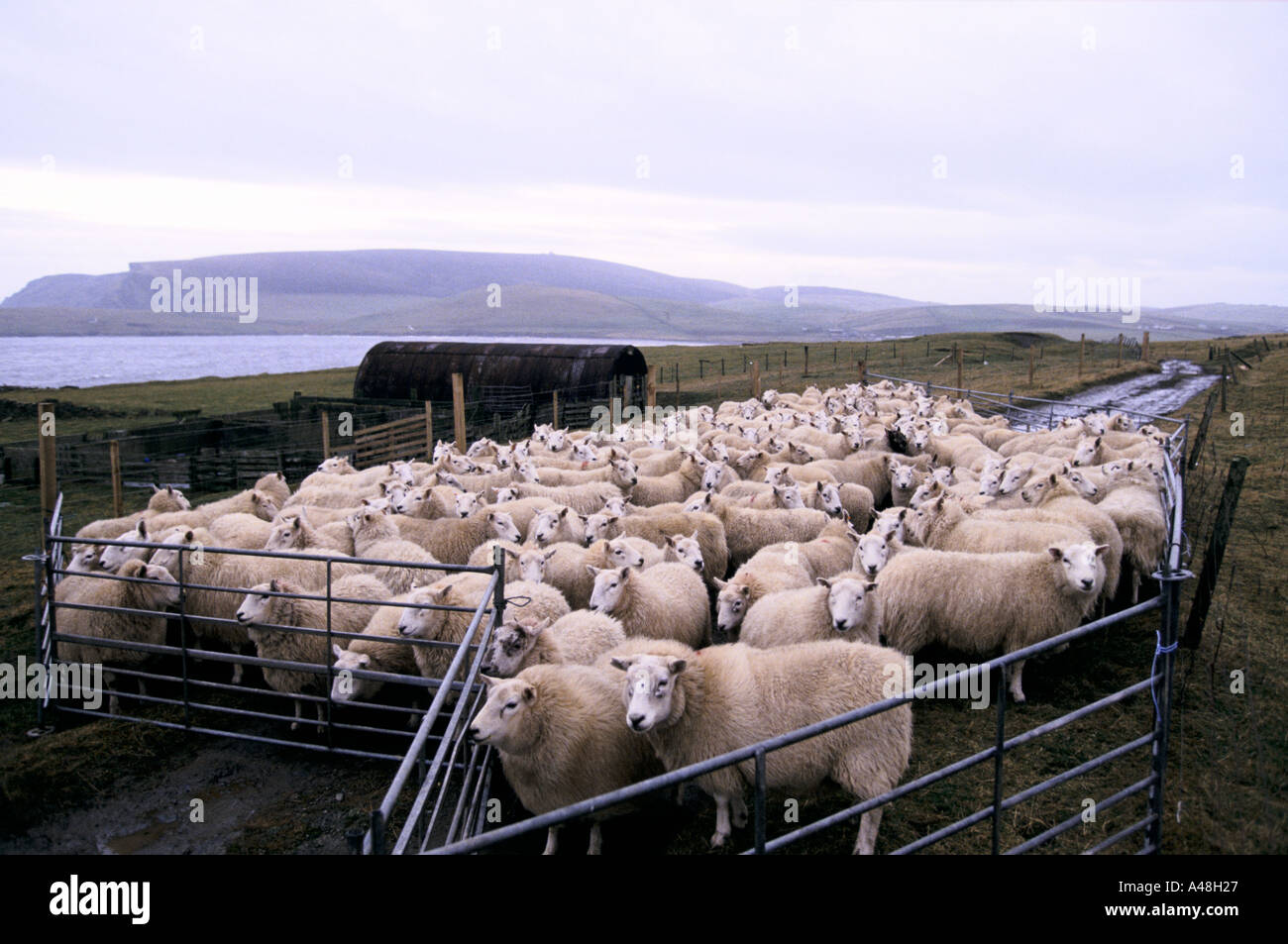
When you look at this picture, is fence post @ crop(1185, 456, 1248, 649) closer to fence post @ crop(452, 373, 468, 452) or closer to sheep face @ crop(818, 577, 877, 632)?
sheep face @ crop(818, 577, 877, 632)

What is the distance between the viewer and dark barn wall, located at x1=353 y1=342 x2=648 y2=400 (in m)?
27.6

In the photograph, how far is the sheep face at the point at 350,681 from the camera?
7.00 metres

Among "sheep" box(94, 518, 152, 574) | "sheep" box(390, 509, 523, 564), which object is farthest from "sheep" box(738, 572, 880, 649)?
"sheep" box(94, 518, 152, 574)

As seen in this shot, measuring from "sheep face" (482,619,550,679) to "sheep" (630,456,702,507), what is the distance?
6991mm

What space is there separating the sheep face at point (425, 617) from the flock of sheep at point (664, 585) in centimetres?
2

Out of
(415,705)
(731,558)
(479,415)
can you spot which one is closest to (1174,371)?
(479,415)

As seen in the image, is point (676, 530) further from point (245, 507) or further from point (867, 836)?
point (245, 507)

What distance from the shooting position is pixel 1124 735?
6.90 metres

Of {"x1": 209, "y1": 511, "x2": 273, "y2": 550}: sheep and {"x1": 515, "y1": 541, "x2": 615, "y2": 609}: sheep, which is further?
{"x1": 209, "y1": 511, "x2": 273, "y2": 550}: sheep

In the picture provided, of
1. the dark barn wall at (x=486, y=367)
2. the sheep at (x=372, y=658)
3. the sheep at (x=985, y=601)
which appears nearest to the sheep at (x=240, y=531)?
the sheep at (x=372, y=658)

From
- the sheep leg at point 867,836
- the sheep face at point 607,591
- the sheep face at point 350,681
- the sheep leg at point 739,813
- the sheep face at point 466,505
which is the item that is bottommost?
the sheep leg at point 739,813

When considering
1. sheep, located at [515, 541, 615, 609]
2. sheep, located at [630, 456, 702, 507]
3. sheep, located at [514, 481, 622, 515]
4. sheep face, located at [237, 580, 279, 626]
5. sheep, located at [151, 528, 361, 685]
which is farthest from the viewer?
sheep, located at [630, 456, 702, 507]
